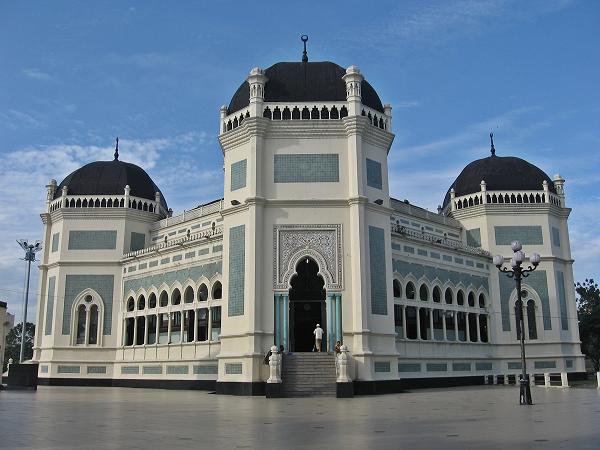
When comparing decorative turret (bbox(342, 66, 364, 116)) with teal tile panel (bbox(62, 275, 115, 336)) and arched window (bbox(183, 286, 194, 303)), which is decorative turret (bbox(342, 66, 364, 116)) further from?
teal tile panel (bbox(62, 275, 115, 336))

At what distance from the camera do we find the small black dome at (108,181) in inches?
1561

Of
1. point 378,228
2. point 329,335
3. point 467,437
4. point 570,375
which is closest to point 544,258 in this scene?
point 570,375

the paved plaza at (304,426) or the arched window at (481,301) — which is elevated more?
the arched window at (481,301)

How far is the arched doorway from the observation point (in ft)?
91.9

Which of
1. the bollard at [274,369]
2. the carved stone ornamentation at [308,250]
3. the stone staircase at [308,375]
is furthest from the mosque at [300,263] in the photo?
the bollard at [274,369]

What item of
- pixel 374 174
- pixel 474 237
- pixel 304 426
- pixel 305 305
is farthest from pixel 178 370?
pixel 304 426

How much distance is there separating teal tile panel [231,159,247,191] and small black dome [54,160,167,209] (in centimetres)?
1388

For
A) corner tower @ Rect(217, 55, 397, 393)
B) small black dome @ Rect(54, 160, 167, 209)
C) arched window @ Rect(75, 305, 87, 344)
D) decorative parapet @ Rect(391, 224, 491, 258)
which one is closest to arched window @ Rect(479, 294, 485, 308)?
decorative parapet @ Rect(391, 224, 491, 258)

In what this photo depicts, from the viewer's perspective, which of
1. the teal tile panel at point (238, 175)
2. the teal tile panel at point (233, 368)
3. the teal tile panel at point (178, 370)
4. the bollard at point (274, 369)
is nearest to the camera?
the bollard at point (274, 369)

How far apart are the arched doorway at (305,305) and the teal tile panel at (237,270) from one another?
2.35 meters

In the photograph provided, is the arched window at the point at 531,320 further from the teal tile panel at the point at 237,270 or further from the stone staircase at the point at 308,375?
the teal tile panel at the point at 237,270

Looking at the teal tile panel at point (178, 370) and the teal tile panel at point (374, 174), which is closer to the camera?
the teal tile panel at point (374, 174)

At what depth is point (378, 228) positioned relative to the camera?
27750mm

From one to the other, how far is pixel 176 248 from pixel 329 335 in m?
12.5
